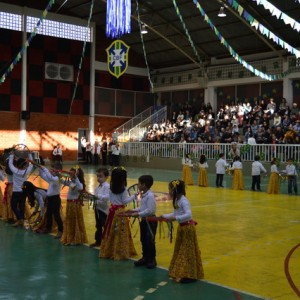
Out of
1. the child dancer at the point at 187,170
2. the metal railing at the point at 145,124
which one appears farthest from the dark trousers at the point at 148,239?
the metal railing at the point at 145,124

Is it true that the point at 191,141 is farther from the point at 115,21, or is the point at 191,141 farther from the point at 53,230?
the point at 53,230

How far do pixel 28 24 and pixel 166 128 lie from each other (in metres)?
10.7

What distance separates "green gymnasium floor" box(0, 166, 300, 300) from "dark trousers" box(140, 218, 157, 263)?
0.22 metres

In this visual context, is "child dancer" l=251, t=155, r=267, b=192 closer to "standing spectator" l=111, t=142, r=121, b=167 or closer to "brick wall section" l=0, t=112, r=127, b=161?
"standing spectator" l=111, t=142, r=121, b=167

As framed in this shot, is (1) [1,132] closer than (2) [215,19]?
Result: No

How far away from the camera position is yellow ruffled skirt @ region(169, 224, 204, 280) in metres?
5.97

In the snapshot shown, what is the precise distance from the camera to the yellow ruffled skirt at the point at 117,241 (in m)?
7.07

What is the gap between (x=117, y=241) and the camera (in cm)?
707

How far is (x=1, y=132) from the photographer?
99.0ft

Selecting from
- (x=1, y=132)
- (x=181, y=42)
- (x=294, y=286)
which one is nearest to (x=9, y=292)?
(x=294, y=286)

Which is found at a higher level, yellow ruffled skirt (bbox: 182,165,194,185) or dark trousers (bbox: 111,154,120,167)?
dark trousers (bbox: 111,154,120,167)

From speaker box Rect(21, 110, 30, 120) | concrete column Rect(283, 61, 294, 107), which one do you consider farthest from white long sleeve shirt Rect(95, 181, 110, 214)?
speaker box Rect(21, 110, 30, 120)

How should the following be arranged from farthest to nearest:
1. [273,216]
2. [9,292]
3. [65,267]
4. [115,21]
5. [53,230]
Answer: [115,21]
[273,216]
[53,230]
[65,267]
[9,292]

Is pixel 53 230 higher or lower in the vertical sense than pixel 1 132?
lower
